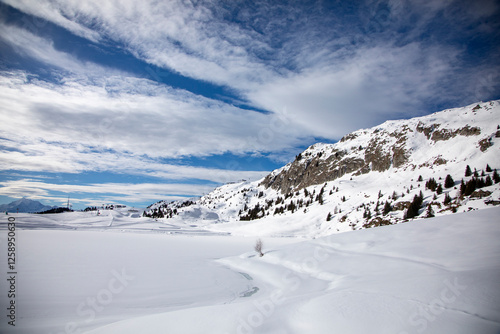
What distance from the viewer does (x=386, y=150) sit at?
359ft

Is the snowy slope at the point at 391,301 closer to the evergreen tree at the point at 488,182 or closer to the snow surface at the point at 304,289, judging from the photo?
the snow surface at the point at 304,289

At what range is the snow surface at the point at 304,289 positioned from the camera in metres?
6.07

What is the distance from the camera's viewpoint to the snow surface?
6066 mm

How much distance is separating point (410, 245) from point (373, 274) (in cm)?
552

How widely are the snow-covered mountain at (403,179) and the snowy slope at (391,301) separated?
3893cm

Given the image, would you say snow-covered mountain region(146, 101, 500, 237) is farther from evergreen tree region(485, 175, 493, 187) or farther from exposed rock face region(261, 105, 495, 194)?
exposed rock face region(261, 105, 495, 194)

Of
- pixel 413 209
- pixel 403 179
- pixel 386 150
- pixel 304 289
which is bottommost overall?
pixel 304 289

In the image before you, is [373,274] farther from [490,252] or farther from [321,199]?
[321,199]

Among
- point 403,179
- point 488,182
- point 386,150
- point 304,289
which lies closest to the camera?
point 304,289

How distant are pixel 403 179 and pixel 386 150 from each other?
32696 millimetres

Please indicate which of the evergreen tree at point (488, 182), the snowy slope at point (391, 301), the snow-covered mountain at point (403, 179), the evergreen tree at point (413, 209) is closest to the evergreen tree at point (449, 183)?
the snow-covered mountain at point (403, 179)

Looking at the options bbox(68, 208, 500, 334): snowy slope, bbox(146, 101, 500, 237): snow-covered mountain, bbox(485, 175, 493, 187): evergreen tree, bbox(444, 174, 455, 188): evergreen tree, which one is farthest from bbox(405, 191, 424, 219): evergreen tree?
bbox(68, 208, 500, 334): snowy slope

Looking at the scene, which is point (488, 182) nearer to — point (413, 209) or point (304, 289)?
point (413, 209)

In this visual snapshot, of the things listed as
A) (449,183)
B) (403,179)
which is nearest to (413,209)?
(449,183)
